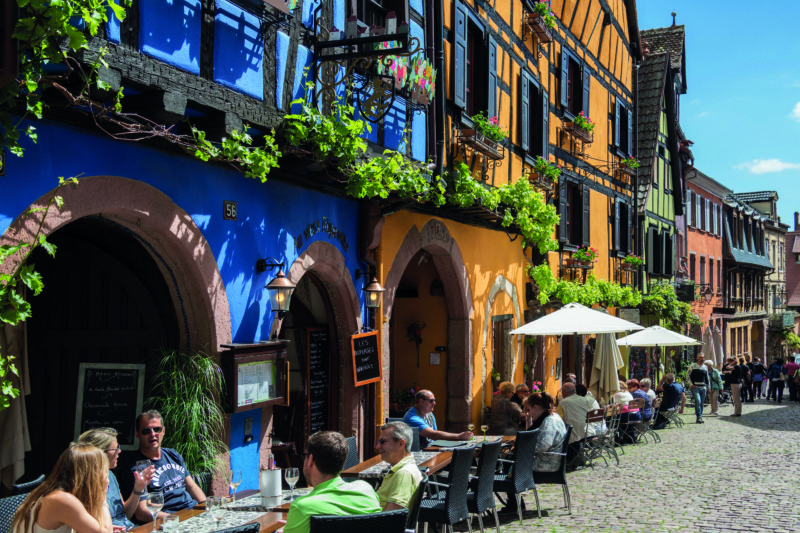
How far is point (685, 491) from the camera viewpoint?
972 cm

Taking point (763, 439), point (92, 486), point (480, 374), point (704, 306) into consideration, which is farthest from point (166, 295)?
point (704, 306)

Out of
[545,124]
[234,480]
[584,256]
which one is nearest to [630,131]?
[584,256]

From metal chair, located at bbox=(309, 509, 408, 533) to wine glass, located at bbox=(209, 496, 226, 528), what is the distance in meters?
0.97

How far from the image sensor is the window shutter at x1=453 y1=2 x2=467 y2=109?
37.3ft

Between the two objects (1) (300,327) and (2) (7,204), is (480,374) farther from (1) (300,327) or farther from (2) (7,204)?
(2) (7,204)

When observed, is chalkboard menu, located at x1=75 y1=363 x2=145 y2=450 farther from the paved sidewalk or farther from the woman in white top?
the paved sidewalk

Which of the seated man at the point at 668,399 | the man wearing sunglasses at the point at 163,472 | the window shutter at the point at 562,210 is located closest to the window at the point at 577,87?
the window shutter at the point at 562,210

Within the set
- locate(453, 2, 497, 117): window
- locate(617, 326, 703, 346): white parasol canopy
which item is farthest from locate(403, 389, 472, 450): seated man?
locate(617, 326, 703, 346): white parasol canopy

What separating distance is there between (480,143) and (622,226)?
1074 centimetres

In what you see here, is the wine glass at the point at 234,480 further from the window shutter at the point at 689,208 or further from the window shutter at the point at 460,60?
the window shutter at the point at 689,208

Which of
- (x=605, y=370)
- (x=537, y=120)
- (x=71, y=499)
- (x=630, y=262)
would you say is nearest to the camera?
(x=71, y=499)

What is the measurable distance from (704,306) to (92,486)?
32.2 meters

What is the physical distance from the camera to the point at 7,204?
496cm

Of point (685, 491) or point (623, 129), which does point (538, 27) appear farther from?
point (685, 491)
